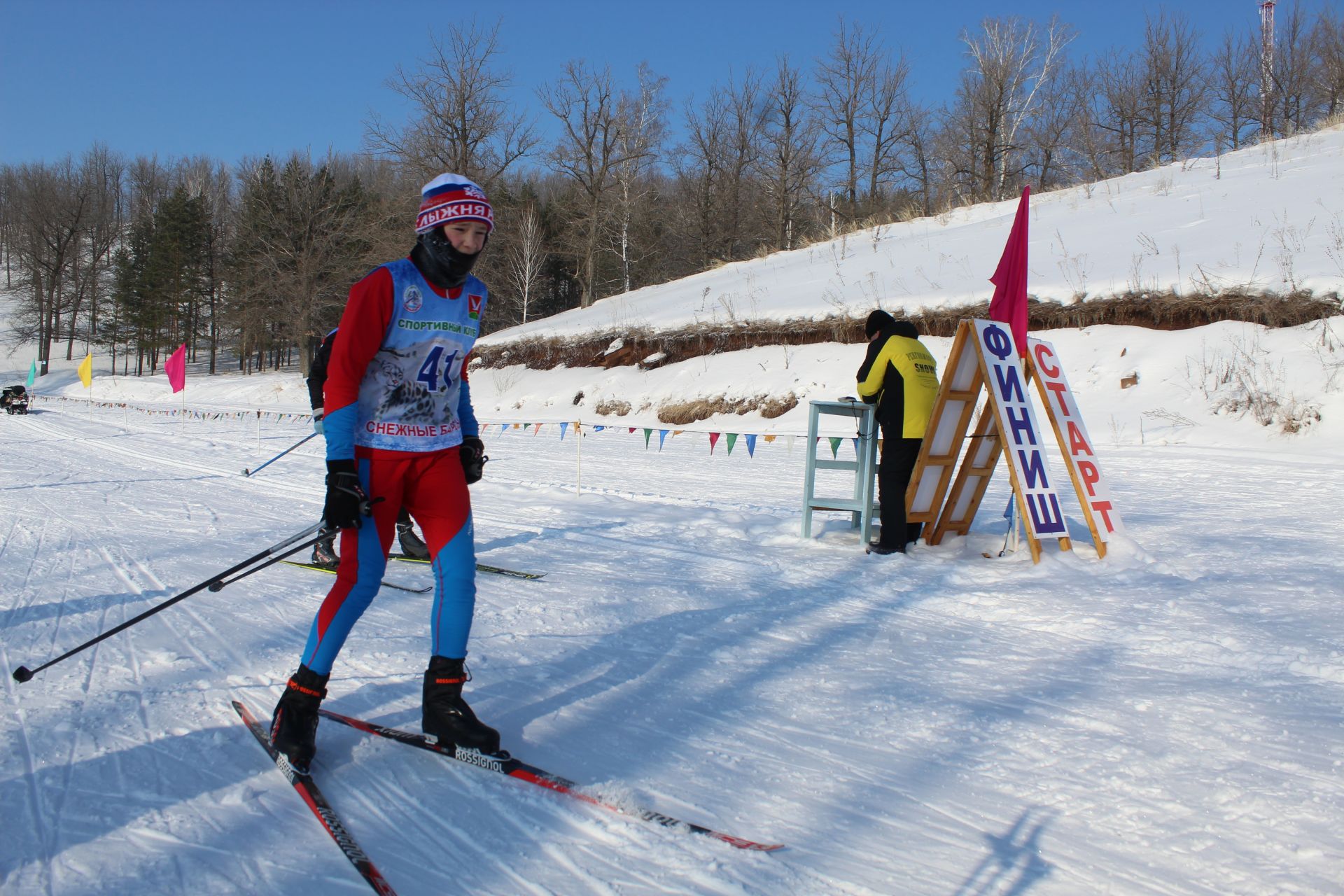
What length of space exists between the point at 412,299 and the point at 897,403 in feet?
13.8

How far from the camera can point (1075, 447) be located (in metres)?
6.09

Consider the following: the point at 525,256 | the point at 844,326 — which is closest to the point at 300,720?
the point at 844,326

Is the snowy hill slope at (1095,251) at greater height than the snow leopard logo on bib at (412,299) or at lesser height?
A: greater

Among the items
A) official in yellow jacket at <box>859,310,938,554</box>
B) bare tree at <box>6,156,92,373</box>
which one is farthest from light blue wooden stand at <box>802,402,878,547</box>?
bare tree at <box>6,156,92,373</box>

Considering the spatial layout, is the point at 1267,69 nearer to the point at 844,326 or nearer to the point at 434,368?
the point at 844,326

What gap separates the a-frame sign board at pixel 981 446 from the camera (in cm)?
596

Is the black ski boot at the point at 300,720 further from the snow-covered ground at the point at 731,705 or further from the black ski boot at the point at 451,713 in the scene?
the black ski boot at the point at 451,713

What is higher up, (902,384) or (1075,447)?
(902,384)

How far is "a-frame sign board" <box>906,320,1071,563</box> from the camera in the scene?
19.5 feet

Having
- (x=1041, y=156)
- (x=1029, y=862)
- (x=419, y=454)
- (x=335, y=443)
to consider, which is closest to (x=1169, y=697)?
(x=1029, y=862)

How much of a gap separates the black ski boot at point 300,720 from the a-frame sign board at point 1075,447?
198 inches

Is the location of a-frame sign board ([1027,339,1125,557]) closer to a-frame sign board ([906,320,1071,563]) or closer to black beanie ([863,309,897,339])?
a-frame sign board ([906,320,1071,563])

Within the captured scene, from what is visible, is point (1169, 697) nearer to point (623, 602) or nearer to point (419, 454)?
point (623, 602)

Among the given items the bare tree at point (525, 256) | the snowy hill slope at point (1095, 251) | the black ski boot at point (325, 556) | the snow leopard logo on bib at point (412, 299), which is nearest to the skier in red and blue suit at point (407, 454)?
the snow leopard logo on bib at point (412, 299)
